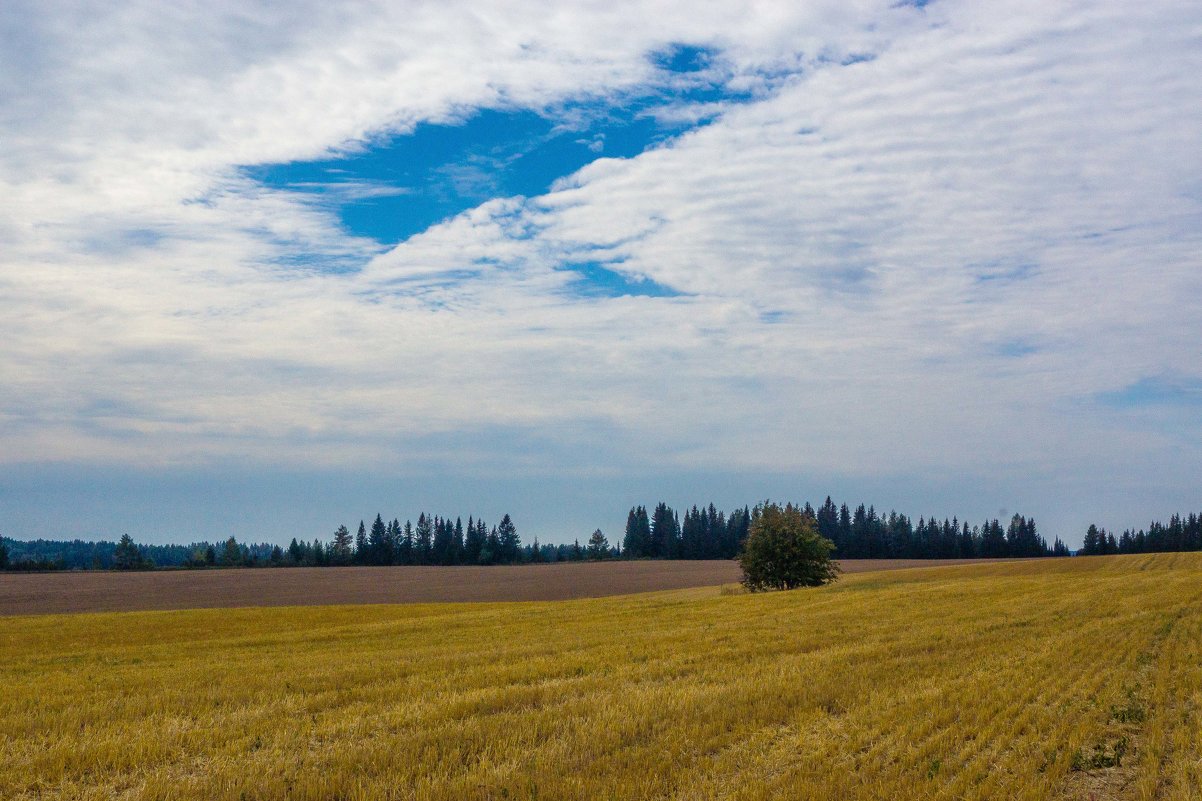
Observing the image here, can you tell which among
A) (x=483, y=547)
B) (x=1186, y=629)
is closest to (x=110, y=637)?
(x=1186, y=629)

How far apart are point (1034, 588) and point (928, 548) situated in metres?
165

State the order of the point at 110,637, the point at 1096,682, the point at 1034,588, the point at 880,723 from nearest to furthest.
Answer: the point at 880,723
the point at 1096,682
the point at 110,637
the point at 1034,588

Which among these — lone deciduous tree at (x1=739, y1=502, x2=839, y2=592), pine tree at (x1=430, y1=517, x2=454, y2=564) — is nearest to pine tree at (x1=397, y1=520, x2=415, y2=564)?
pine tree at (x1=430, y1=517, x2=454, y2=564)

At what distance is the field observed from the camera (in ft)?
34.4

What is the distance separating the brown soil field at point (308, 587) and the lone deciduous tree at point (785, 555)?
1921 cm

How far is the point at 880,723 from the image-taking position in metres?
13.2

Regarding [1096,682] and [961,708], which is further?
[1096,682]

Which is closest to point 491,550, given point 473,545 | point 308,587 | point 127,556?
point 473,545

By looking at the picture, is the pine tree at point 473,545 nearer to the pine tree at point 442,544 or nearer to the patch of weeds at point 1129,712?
the pine tree at point 442,544

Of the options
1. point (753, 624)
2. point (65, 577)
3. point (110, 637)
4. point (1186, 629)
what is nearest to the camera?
point (1186, 629)

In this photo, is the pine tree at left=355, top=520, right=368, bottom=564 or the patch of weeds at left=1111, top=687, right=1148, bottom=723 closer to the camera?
the patch of weeds at left=1111, top=687, right=1148, bottom=723

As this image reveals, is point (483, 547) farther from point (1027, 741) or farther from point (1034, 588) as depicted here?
point (1027, 741)

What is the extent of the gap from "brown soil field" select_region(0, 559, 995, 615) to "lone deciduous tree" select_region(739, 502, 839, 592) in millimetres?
19213

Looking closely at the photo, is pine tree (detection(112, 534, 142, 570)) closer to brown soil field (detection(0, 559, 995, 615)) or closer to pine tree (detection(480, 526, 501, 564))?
brown soil field (detection(0, 559, 995, 615))
